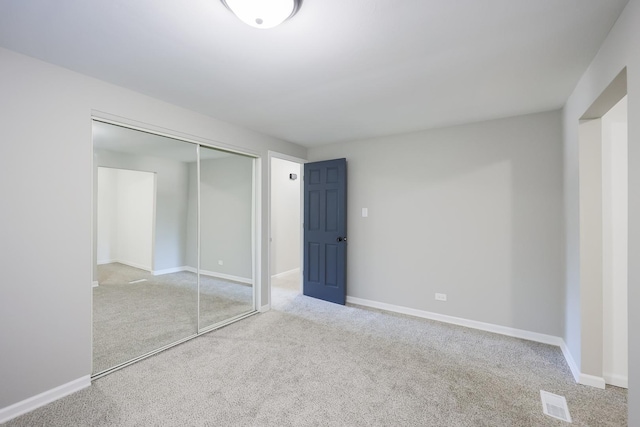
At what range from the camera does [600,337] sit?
7.03 feet

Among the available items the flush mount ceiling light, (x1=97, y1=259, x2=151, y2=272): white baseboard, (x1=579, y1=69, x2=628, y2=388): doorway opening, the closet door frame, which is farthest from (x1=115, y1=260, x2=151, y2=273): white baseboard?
(x1=579, y1=69, x2=628, y2=388): doorway opening

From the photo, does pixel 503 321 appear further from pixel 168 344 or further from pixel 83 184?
pixel 83 184

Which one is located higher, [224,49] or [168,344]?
[224,49]

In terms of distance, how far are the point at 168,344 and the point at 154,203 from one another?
1.49m

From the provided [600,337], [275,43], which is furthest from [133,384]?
[600,337]

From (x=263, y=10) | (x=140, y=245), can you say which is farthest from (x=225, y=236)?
(x=263, y=10)

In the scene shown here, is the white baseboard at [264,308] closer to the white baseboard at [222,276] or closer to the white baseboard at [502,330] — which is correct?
the white baseboard at [222,276]

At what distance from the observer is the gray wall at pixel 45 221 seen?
6.04ft

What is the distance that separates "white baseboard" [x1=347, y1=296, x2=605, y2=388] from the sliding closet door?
169 cm

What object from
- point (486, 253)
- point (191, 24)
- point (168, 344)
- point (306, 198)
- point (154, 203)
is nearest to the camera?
point (191, 24)

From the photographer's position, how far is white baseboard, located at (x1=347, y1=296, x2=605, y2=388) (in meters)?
2.20

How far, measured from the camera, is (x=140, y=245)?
2.93m

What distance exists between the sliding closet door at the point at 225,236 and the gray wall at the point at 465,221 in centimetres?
155

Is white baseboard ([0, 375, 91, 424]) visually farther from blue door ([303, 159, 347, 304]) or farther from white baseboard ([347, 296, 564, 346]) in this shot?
white baseboard ([347, 296, 564, 346])
